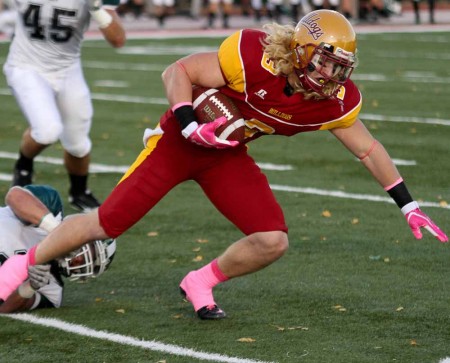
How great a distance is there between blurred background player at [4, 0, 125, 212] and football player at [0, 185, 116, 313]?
7.19 ft

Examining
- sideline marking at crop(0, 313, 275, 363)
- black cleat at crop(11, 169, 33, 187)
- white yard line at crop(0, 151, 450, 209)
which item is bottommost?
white yard line at crop(0, 151, 450, 209)

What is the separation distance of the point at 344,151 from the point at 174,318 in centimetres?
537

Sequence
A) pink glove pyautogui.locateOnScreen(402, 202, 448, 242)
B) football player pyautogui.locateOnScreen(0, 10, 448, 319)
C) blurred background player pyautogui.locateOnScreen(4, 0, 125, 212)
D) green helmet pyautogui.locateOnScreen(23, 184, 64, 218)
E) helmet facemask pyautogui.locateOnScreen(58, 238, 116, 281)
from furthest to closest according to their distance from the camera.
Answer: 1. blurred background player pyautogui.locateOnScreen(4, 0, 125, 212)
2. green helmet pyautogui.locateOnScreen(23, 184, 64, 218)
3. helmet facemask pyautogui.locateOnScreen(58, 238, 116, 281)
4. pink glove pyautogui.locateOnScreen(402, 202, 448, 242)
5. football player pyautogui.locateOnScreen(0, 10, 448, 319)

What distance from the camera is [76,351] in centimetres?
523

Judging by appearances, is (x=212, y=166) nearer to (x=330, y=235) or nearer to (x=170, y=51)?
(x=330, y=235)

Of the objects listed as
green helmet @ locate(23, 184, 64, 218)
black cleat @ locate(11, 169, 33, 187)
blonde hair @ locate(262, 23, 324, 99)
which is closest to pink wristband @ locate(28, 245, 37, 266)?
green helmet @ locate(23, 184, 64, 218)

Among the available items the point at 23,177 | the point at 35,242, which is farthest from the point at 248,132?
the point at 23,177

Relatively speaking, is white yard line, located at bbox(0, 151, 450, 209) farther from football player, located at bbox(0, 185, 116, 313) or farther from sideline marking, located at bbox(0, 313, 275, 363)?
sideline marking, located at bbox(0, 313, 275, 363)

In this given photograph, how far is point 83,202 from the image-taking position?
8664 mm

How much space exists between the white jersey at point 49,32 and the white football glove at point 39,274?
3.06m

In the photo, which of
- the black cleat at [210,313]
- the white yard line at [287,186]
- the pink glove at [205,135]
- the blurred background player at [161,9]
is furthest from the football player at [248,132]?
the blurred background player at [161,9]

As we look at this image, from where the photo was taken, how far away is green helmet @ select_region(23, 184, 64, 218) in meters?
6.00

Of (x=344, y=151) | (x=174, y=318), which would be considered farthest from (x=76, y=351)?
(x=344, y=151)

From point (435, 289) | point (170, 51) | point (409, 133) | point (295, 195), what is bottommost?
point (170, 51)
